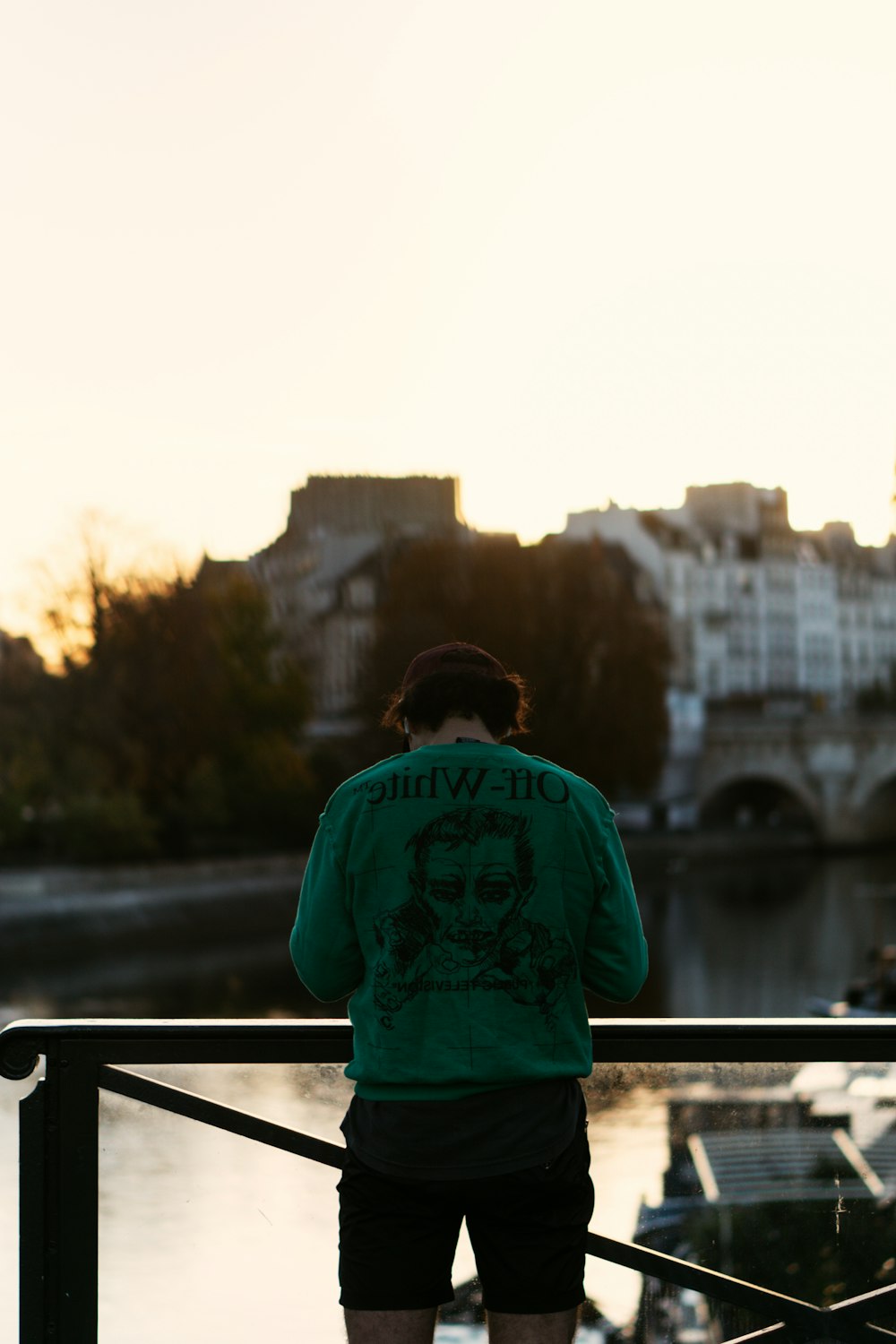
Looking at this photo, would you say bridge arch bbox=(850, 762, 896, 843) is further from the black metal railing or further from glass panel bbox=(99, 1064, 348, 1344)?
glass panel bbox=(99, 1064, 348, 1344)

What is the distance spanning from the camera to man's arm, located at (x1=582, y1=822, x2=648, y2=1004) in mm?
2484

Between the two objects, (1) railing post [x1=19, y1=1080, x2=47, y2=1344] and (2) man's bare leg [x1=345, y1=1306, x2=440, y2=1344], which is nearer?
(2) man's bare leg [x1=345, y1=1306, x2=440, y2=1344]

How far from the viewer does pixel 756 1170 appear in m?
2.85

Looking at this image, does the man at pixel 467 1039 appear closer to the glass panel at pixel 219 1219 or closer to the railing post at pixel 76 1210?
the glass panel at pixel 219 1219

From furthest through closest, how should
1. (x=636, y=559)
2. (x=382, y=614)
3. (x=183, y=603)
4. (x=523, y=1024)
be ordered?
(x=636, y=559) < (x=382, y=614) < (x=183, y=603) < (x=523, y=1024)

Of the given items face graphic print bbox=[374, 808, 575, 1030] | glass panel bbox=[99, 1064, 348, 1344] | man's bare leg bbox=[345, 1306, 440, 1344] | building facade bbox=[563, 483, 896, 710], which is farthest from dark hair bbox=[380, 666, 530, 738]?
building facade bbox=[563, 483, 896, 710]

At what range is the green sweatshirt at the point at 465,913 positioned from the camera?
2389mm

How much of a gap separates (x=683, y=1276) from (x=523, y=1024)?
2.00 feet

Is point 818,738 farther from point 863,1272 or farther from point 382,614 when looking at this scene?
point 863,1272

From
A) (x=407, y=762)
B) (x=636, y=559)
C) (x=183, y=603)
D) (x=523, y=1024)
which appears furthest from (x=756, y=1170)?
(x=636, y=559)

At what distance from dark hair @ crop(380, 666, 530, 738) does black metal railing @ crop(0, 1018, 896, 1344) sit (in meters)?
0.51

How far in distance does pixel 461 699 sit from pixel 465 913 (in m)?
0.30

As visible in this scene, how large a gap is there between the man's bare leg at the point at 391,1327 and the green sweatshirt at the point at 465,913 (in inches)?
10.5

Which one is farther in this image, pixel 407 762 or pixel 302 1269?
pixel 302 1269
